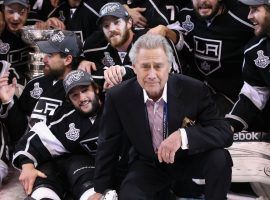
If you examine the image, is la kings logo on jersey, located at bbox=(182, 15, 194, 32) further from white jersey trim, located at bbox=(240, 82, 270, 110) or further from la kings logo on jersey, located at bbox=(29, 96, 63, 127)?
la kings logo on jersey, located at bbox=(29, 96, 63, 127)

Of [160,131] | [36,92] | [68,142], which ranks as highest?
[160,131]

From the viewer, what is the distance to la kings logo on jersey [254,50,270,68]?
106 inches

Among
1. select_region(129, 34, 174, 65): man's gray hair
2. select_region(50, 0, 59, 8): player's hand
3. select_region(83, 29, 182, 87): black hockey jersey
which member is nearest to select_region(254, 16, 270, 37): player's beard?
select_region(83, 29, 182, 87): black hockey jersey

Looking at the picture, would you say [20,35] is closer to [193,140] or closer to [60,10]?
[60,10]

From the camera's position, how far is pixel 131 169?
2197 millimetres

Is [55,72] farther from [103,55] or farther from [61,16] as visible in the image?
[61,16]

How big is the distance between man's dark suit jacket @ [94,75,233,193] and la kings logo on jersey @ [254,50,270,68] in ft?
2.35

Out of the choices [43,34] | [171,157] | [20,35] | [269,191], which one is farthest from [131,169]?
[20,35]

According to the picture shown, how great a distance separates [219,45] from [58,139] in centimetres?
114

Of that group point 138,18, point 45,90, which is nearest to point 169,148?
point 45,90

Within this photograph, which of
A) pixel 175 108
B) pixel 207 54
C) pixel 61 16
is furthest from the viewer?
pixel 61 16

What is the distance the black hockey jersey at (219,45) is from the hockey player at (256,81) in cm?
22

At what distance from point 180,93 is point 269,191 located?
683 mm

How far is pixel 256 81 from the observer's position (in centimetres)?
279
